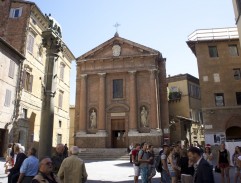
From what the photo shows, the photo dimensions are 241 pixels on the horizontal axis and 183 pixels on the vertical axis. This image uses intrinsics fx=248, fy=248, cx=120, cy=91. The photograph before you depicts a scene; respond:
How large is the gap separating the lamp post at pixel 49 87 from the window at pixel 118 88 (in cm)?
1915

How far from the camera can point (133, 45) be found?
28734 mm

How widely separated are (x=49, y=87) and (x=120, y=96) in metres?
19.9

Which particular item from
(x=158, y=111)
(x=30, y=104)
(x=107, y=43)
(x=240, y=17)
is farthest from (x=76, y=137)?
(x=240, y=17)

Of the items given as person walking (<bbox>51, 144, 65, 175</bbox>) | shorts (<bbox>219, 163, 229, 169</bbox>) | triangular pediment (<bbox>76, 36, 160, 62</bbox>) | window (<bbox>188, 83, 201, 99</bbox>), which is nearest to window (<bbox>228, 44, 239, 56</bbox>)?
triangular pediment (<bbox>76, 36, 160, 62</bbox>)

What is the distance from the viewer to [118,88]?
28.4 metres

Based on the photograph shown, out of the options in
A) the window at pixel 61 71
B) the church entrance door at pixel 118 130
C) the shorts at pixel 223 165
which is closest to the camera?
the shorts at pixel 223 165

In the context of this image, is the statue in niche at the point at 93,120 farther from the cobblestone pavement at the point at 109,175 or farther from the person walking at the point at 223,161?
the person walking at the point at 223,161

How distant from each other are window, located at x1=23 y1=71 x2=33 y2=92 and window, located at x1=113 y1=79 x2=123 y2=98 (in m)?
9.09

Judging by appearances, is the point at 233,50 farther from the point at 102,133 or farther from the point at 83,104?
the point at 83,104

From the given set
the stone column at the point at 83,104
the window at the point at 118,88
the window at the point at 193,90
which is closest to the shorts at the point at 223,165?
the window at the point at 118,88

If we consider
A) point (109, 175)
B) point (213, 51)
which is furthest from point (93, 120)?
point (109, 175)

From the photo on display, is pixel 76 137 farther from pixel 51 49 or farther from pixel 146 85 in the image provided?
pixel 51 49

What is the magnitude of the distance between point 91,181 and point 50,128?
4.10 metres

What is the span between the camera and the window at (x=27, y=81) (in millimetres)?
23062
